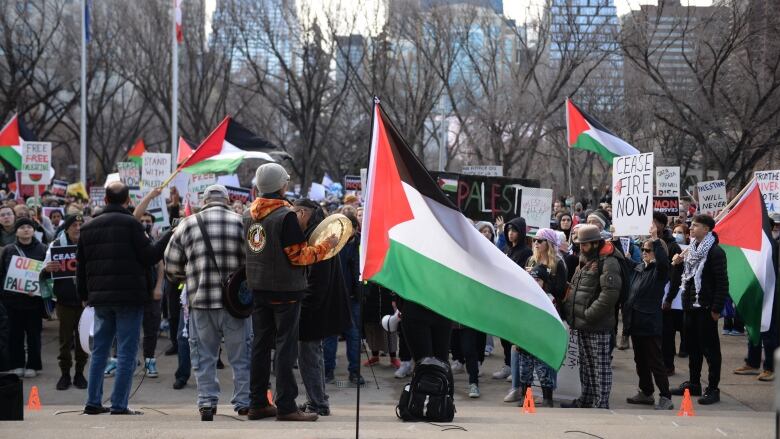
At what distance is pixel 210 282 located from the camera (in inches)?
290

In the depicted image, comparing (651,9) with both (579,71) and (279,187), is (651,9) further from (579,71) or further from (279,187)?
(279,187)

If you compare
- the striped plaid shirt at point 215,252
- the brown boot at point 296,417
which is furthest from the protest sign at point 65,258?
the brown boot at point 296,417

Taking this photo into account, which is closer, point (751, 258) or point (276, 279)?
point (276, 279)

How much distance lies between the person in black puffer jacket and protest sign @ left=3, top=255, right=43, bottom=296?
20.6 ft

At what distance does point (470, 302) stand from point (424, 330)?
1.69 m

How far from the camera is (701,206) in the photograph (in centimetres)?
1672

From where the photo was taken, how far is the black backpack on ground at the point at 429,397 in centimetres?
737

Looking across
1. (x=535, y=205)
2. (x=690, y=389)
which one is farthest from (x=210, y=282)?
(x=535, y=205)

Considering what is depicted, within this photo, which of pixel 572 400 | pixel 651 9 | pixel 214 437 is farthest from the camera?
pixel 651 9

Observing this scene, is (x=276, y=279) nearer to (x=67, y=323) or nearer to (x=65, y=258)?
(x=67, y=323)

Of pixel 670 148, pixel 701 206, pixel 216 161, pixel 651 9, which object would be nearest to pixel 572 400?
pixel 216 161

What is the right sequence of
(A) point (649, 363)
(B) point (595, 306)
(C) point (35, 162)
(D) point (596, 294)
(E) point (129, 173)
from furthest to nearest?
(E) point (129, 173) → (C) point (35, 162) → (A) point (649, 363) → (D) point (596, 294) → (B) point (595, 306)

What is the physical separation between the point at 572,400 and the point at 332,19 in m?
26.8

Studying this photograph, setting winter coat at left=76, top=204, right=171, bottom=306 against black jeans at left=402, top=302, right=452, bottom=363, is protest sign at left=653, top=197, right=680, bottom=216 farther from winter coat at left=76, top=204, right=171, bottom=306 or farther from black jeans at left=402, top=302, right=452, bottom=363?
winter coat at left=76, top=204, right=171, bottom=306
